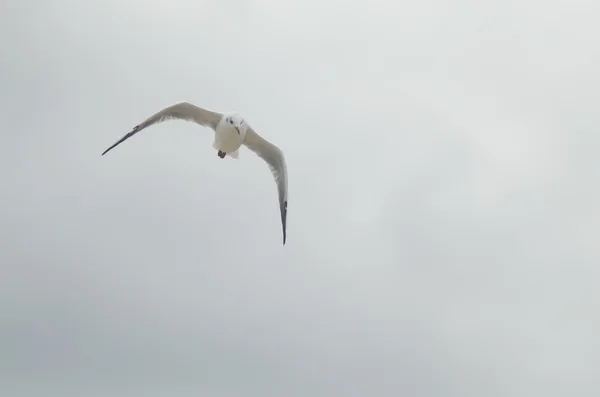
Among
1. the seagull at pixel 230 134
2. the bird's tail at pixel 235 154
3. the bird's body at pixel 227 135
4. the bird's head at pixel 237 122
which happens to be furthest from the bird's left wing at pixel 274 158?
the bird's head at pixel 237 122

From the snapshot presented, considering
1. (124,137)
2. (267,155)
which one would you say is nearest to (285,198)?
(267,155)

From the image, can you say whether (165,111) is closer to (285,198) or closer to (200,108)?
(200,108)

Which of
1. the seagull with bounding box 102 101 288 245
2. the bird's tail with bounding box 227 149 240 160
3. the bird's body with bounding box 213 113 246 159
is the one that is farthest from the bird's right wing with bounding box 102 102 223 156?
the bird's tail with bounding box 227 149 240 160

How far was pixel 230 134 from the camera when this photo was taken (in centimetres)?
6444

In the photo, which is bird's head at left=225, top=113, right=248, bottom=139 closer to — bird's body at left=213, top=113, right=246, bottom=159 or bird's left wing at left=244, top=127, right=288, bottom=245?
bird's body at left=213, top=113, right=246, bottom=159

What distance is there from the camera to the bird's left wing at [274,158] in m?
66.6

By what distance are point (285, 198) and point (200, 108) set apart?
5105mm

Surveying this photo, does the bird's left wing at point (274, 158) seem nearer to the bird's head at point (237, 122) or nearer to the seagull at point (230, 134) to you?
the seagull at point (230, 134)

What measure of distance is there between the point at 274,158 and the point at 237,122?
10.6 feet

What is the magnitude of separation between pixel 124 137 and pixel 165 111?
1.77 metres

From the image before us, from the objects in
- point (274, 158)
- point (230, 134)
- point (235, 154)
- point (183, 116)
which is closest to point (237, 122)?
point (230, 134)

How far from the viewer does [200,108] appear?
214 feet

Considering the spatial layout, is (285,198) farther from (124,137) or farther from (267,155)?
(124,137)

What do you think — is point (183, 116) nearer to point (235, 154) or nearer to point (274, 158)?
point (235, 154)
